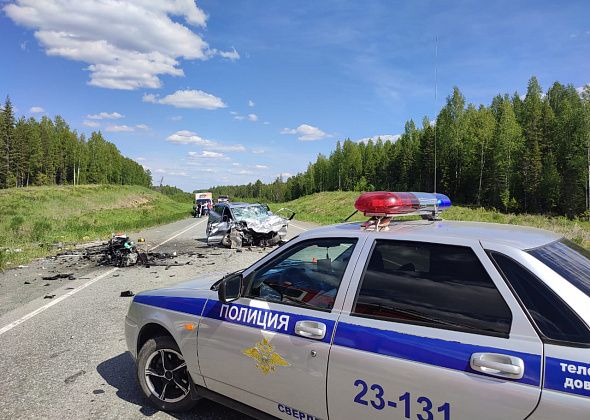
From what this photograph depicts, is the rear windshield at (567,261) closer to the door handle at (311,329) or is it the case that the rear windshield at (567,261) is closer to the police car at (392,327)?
the police car at (392,327)

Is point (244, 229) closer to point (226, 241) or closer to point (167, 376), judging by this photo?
point (226, 241)

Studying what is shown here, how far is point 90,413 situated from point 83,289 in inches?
249

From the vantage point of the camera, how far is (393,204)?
306cm

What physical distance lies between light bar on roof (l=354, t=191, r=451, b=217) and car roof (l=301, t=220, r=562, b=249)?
0.40 feet

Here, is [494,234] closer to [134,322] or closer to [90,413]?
[134,322]

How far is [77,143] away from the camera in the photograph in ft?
343

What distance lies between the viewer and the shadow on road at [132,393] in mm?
3732

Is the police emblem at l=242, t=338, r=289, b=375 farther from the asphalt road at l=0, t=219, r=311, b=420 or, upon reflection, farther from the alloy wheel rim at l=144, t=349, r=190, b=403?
the asphalt road at l=0, t=219, r=311, b=420

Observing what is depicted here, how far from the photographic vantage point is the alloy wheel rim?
12.2 ft

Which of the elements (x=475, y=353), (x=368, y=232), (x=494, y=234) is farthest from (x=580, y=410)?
(x=368, y=232)

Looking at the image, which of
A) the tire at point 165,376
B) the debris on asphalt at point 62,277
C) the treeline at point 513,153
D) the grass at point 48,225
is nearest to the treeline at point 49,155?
the grass at point 48,225

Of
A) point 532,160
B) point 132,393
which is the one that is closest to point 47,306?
point 132,393

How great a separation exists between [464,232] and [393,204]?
0.52 metres

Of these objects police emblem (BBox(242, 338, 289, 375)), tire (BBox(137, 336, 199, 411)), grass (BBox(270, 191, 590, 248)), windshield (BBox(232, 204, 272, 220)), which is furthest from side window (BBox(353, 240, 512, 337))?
windshield (BBox(232, 204, 272, 220))
